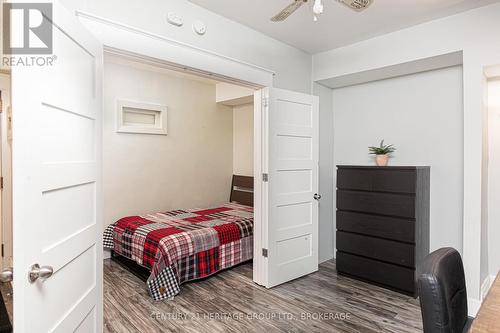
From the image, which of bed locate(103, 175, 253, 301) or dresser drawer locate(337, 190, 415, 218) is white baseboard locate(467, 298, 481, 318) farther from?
bed locate(103, 175, 253, 301)

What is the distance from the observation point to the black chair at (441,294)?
103 centimetres

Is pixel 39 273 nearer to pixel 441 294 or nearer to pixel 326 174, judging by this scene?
pixel 441 294

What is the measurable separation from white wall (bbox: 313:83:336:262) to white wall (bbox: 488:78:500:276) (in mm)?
1638

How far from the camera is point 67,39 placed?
4.52ft

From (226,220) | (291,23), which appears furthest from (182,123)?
(291,23)

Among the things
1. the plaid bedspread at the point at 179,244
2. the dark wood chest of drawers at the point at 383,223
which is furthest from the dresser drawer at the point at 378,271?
the plaid bedspread at the point at 179,244

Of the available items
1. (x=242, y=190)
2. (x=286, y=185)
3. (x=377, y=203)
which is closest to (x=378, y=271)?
(x=377, y=203)

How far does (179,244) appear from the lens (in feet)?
9.92

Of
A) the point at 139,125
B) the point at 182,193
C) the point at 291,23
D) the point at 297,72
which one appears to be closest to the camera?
the point at 291,23

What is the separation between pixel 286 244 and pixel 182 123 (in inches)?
111

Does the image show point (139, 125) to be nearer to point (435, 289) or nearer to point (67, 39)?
point (67, 39)

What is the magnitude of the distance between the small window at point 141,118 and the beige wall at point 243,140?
144 cm

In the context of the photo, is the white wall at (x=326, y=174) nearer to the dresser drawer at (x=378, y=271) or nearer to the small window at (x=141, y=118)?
the dresser drawer at (x=378, y=271)

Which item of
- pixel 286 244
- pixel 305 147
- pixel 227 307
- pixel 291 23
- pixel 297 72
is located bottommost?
pixel 227 307
